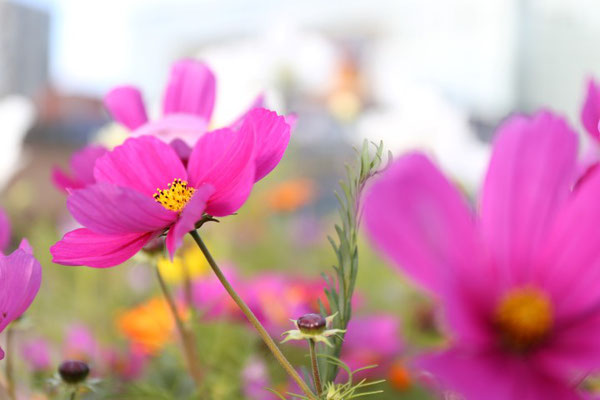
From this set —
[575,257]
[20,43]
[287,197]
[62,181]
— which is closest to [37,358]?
[62,181]

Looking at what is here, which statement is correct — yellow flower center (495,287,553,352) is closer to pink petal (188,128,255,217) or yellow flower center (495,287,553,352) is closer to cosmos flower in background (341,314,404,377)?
pink petal (188,128,255,217)

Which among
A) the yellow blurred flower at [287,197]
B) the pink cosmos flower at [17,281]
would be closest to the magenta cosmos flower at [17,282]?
the pink cosmos flower at [17,281]

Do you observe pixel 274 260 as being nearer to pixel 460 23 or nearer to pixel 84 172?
pixel 84 172

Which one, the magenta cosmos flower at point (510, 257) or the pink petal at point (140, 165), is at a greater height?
the pink petal at point (140, 165)

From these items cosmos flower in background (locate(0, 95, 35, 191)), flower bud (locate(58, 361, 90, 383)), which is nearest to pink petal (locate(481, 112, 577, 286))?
flower bud (locate(58, 361, 90, 383))

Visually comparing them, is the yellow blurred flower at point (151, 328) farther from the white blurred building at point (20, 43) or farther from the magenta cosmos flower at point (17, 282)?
the white blurred building at point (20, 43)
